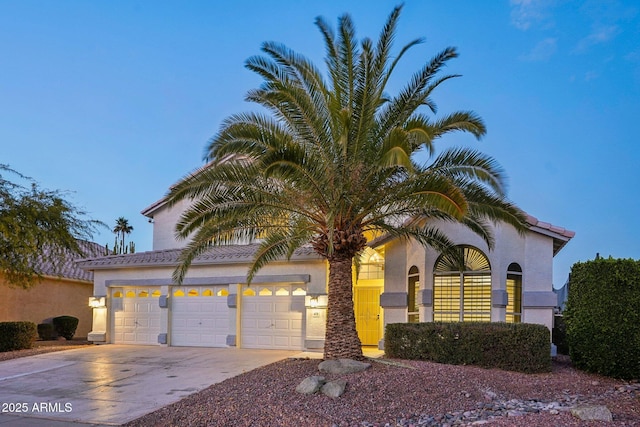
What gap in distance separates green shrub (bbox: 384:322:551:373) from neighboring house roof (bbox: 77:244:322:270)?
16.0 feet

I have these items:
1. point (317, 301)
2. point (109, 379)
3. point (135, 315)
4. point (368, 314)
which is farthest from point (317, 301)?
point (135, 315)

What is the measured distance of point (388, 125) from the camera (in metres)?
11.6

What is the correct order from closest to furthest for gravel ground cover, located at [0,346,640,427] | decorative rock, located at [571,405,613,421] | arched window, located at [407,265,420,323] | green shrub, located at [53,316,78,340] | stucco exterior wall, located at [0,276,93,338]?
decorative rock, located at [571,405,613,421]
gravel ground cover, located at [0,346,640,427]
arched window, located at [407,265,420,323]
stucco exterior wall, located at [0,276,93,338]
green shrub, located at [53,316,78,340]

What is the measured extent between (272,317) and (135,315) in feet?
18.7

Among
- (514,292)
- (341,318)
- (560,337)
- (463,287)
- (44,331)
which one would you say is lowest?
(44,331)

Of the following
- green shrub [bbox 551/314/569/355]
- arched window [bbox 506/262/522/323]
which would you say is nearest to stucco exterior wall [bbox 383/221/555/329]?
arched window [bbox 506/262/522/323]

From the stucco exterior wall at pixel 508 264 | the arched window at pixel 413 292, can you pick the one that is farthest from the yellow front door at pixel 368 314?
the stucco exterior wall at pixel 508 264

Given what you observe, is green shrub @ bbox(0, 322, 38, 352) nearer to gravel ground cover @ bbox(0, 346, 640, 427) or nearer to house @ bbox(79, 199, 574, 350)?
house @ bbox(79, 199, 574, 350)

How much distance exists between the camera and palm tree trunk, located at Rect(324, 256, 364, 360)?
1188 cm

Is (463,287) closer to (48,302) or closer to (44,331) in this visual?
(44,331)

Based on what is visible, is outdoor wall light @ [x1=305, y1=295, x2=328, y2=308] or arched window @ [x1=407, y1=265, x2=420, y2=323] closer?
arched window @ [x1=407, y1=265, x2=420, y2=323]

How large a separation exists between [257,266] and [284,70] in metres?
5.65

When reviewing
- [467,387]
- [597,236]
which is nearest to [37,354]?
[467,387]

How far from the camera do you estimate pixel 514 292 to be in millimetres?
15305
